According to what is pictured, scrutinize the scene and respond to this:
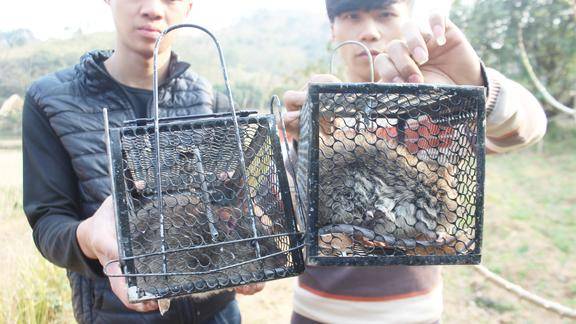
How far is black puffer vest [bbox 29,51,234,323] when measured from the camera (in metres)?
1.30

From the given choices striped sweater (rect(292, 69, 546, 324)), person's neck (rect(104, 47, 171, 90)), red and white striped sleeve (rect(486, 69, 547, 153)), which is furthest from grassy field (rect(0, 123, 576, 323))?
red and white striped sleeve (rect(486, 69, 547, 153))

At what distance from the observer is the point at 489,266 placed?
4691 mm

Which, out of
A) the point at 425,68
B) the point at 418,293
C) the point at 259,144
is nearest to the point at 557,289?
the point at 418,293

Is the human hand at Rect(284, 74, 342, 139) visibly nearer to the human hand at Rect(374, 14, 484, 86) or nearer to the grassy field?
the human hand at Rect(374, 14, 484, 86)

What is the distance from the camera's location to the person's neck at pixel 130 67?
1.43 m

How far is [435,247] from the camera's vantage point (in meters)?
0.92

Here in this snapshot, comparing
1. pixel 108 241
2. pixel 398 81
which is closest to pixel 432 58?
pixel 398 81

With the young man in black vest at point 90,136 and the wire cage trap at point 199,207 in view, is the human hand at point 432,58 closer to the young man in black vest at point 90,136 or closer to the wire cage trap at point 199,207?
the wire cage trap at point 199,207

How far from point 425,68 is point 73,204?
1008 millimetres

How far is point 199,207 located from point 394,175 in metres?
0.40

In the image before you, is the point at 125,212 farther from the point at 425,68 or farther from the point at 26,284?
the point at 26,284

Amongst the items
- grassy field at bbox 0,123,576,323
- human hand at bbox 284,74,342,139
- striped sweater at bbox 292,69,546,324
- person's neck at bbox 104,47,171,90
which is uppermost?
person's neck at bbox 104,47,171,90

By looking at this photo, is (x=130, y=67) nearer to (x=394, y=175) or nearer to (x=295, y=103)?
(x=295, y=103)

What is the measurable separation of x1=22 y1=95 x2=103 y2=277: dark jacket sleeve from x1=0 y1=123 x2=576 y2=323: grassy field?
150cm
